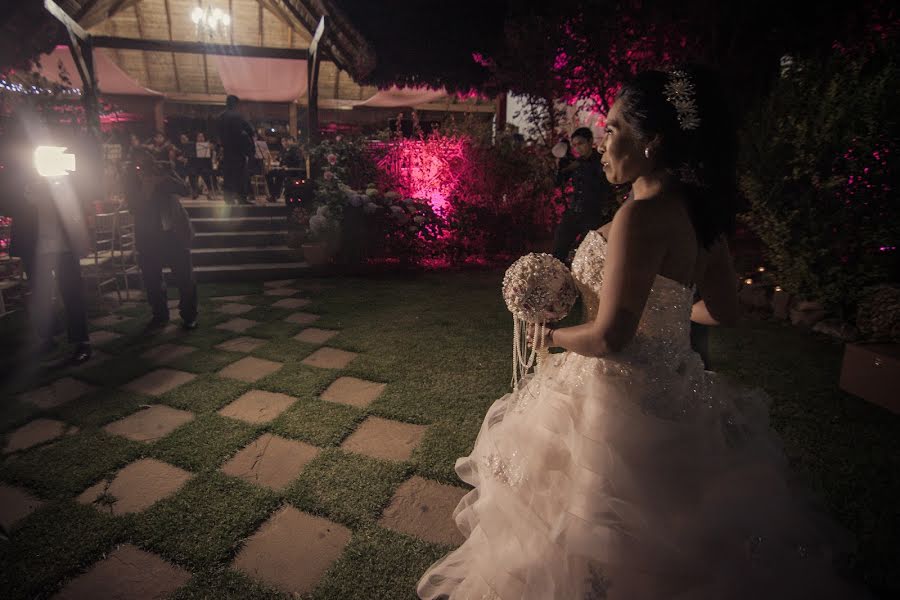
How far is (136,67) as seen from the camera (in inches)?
615

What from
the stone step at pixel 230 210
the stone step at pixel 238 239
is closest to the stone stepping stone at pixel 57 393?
the stone step at pixel 238 239

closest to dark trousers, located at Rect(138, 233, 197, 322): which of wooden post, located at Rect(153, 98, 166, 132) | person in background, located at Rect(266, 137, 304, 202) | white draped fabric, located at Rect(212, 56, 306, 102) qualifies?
person in background, located at Rect(266, 137, 304, 202)

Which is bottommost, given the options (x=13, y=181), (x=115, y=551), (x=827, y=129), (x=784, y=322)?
(x=115, y=551)

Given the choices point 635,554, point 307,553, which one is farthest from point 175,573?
point 635,554

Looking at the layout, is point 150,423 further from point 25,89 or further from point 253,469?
point 25,89

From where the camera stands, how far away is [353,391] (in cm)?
366

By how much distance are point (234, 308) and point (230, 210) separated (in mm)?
3795

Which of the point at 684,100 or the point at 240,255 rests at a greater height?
the point at 684,100

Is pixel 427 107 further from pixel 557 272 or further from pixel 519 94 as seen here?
pixel 557 272

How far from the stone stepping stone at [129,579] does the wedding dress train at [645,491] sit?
1232 millimetres

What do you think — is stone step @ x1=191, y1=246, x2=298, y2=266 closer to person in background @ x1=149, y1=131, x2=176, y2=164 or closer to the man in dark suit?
the man in dark suit

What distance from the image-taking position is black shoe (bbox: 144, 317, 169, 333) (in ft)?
16.8

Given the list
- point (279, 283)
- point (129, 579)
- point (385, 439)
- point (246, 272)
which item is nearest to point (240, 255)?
point (246, 272)

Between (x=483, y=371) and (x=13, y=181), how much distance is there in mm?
4378
